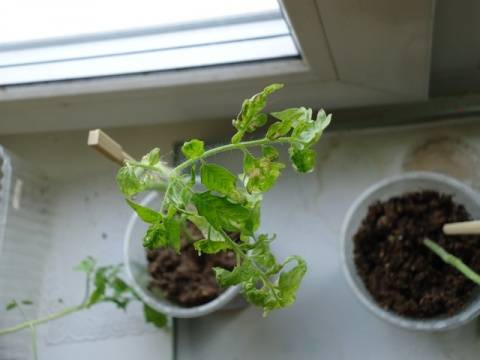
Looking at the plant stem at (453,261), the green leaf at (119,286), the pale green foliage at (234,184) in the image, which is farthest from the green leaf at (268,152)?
the green leaf at (119,286)

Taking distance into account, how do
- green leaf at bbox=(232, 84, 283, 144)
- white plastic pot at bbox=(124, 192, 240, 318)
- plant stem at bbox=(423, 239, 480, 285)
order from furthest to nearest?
1. white plastic pot at bbox=(124, 192, 240, 318)
2. plant stem at bbox=(423, 239, 480, 285)
3. green leaf at bbox=(232, 84, 283, 144)

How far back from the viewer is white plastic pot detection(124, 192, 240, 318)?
75cm

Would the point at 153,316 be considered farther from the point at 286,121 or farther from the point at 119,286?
the point at 286,121

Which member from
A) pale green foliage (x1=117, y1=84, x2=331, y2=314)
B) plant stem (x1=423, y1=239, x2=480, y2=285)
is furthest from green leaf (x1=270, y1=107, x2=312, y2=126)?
plant stem (x1=423, y1=239, x2=480, y2=285)

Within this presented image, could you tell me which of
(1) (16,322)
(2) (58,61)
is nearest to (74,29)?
(2) (58,61)

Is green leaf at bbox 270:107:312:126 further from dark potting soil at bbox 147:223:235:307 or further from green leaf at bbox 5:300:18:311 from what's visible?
green leaf at bbox 5:300:18:311

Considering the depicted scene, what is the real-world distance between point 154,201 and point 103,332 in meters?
0.20

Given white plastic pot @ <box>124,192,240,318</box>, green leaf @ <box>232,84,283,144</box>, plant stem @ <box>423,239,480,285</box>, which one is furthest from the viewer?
white plastic pot @ <box>124,192,240,318</box>

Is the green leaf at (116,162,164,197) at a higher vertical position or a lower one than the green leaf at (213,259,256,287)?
higher

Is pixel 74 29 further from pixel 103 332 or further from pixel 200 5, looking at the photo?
pixel 103 332

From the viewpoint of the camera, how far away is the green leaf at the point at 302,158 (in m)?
Answer: 0.49

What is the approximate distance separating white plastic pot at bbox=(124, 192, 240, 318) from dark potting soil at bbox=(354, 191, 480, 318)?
178 mm

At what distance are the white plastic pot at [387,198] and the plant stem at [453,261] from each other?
0.18 ft

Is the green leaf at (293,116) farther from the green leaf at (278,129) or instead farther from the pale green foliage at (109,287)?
the pale green foliage at (109,287)
